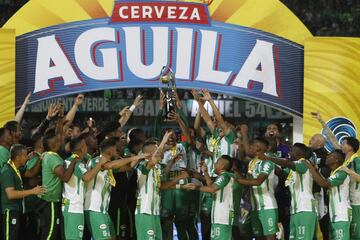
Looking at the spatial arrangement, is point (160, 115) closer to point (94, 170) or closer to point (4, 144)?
point (94, 170)

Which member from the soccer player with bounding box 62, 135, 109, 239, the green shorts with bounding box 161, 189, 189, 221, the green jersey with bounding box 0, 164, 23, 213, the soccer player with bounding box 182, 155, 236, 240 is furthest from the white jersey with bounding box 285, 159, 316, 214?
the green jersey with bounding box 0, 164, 23, 213

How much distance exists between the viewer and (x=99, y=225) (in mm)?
14227

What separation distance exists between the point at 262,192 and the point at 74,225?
2.87m

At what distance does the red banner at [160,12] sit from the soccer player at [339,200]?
11.9 ft

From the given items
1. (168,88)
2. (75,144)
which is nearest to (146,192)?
(75,144)

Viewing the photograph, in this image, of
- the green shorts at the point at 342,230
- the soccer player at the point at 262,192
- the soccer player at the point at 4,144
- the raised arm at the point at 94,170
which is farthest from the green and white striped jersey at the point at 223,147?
the soccer player at the point at 4,144

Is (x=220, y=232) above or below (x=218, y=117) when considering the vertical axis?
below

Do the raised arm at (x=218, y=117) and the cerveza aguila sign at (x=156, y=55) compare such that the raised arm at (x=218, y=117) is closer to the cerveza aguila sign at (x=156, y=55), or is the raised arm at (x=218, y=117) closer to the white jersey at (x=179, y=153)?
the white jersey at (x=179, y=153)

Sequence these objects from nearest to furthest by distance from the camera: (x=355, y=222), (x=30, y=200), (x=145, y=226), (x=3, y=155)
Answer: (x=3, y=155), (x=145, y=226), (x=30, y=200), (x=355, y=222)

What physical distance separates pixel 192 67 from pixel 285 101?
5.48 ft

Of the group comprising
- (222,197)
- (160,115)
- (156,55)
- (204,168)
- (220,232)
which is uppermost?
(156,55)

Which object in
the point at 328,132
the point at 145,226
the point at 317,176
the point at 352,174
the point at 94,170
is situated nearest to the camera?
the point at 94,170

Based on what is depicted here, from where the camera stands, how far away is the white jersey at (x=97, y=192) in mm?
14258

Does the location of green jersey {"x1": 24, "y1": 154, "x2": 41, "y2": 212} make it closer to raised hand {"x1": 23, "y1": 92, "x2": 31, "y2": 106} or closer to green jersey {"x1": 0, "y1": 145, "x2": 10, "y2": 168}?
green jersey {"x1": 0, "y1": 145, "x2": 10, "y2": 168}
